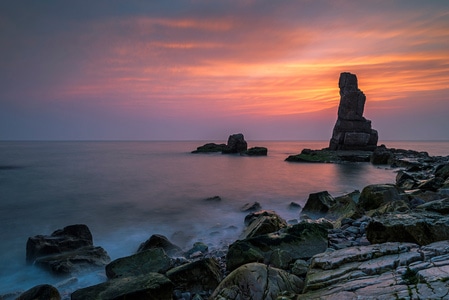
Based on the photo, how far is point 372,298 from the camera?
3.06 meters

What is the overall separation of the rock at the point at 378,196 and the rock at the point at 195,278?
7053 millimetres

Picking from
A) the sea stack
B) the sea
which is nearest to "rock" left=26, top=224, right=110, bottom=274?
the sea

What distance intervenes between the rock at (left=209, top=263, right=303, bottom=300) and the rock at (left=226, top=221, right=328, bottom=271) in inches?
50.0

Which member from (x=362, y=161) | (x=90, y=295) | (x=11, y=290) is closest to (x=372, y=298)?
(x=90, y=295)

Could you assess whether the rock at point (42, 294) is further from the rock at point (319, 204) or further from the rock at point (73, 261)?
the rock at point (319, 204)

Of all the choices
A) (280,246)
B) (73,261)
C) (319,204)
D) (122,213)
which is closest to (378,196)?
(319,204)

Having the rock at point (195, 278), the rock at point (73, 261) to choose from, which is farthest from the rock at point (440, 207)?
the rock at point (73, 261)

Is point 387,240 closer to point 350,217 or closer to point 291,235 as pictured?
point 291,235

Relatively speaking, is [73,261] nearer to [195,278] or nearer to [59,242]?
[59,242]

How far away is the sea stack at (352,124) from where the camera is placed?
64.3 m

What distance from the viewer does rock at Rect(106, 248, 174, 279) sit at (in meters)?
6.34

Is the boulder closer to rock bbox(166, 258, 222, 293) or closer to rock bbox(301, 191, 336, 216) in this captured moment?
rock bbox(166, 258, 222, 293)

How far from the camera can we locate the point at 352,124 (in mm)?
65625

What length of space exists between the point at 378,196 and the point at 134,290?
8776 mm
